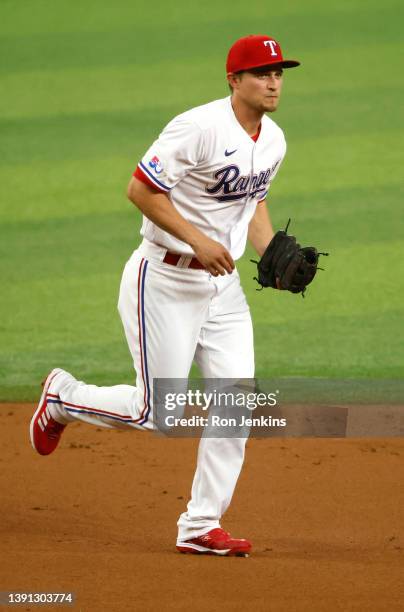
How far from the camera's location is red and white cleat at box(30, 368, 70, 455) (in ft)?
18.0

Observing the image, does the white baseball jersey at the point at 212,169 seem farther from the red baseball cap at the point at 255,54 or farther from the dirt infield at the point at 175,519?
the dirt infield at the point at 175,519

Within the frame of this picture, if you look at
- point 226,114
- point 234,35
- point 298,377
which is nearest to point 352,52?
point 234,35

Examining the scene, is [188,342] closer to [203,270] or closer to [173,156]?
→ [203,270]

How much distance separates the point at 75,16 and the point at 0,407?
872 centimetres

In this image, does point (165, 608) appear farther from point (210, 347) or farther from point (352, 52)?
point (352, 52)

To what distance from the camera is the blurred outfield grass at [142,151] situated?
868cm

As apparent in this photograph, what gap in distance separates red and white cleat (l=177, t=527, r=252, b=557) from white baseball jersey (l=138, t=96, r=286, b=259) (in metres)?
1.14

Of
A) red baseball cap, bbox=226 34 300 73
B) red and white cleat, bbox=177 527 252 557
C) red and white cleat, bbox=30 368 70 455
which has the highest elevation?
red baseball cap, bbox=226 34 300 73

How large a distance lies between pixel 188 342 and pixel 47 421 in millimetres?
800

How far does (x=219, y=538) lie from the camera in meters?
5.12

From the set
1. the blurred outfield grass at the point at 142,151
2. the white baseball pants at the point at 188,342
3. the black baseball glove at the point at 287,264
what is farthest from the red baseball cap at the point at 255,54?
the blurred outfield grass at the point at 142,151

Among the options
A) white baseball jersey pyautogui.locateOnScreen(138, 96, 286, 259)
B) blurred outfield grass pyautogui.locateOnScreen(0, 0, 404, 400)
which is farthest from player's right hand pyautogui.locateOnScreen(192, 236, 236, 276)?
blurred outfield grass pyautogui.locateOnScreen(0, 0, 404, 400)

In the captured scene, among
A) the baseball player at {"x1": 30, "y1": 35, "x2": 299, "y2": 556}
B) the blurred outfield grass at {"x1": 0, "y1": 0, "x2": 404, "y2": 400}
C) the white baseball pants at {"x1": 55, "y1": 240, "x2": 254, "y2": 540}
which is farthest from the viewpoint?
the blurred outfield grass at {"x1": 0, "y1": 0, "x2": 404, "y2": 400}

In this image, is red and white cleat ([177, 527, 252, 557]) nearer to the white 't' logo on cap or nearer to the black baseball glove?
the black baseball glove
